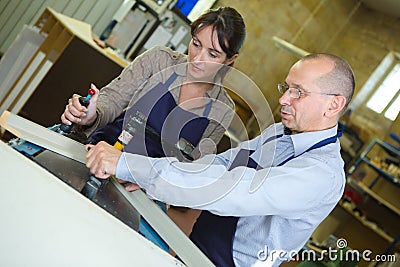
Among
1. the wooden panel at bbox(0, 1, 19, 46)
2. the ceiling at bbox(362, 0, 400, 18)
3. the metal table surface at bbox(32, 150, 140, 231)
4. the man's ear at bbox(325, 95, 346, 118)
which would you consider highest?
the ceiling at bbox(362, 0, 400, 18)

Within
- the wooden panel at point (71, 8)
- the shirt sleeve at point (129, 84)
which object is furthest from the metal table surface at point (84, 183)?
the wooden panel at point (71, 8)

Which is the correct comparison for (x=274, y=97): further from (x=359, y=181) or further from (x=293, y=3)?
(x=359, y=181)

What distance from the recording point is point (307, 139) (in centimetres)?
120

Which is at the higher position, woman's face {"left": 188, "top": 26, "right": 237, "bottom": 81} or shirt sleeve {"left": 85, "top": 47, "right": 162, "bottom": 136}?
woman's face {"left": 188, "top": 26, "right": 237, "bottom": 81}

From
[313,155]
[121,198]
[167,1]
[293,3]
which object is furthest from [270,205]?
[293,3]

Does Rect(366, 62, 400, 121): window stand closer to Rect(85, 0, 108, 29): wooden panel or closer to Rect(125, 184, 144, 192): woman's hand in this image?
Rect(85, 0, 108, 29): wooden panel

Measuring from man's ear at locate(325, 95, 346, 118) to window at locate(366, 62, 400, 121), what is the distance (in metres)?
4.46

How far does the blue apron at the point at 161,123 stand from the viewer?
147cm

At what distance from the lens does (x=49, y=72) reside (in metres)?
2.92

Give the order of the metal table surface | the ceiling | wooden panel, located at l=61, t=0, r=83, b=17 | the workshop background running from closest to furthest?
1. the metal table surface
2. wooden panel, located at l=61, t=0, r=83, b=17
3. the workshop background
4. the ceiling

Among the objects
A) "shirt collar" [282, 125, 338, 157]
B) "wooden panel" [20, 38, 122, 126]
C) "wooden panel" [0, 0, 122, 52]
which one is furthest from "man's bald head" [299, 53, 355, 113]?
"wooden panel" [0, 0, 122, 52]

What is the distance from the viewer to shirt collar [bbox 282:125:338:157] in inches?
47.1

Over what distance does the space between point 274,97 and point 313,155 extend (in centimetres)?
487

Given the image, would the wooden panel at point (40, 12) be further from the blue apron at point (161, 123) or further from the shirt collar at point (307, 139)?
the shirt collar at point (307, 139)
